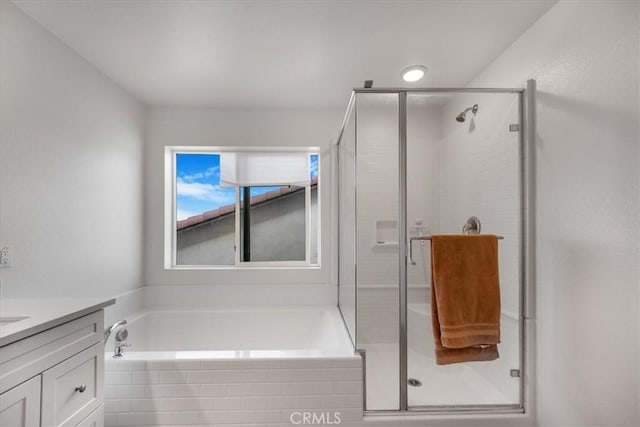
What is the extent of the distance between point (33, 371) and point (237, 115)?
2247 millimetres

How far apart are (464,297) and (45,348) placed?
1.75m

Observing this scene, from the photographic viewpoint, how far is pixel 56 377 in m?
1.11

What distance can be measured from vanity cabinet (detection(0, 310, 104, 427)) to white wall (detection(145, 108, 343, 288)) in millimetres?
1477

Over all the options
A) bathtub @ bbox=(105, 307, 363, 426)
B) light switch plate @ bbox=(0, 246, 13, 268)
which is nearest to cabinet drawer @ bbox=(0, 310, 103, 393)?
bathtub @ bbox=(105, 307, 363, 426)

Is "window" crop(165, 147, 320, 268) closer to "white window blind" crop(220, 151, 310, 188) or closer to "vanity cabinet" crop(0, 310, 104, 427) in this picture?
"white window blind" crop(220, 151, 310, 188)

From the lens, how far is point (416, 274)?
1726 mm

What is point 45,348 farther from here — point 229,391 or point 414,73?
point 414,73

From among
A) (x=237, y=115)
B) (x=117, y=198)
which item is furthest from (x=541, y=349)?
(x=117, y=198)

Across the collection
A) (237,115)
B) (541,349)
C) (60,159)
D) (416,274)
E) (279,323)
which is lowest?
(279,323)

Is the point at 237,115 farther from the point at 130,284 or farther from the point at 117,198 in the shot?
the point at 130,284

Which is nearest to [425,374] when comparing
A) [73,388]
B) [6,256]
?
[73,388]

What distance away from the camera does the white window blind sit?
115 inches

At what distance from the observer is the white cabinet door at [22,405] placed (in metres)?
0.93

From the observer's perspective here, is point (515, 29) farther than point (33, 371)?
Yes
